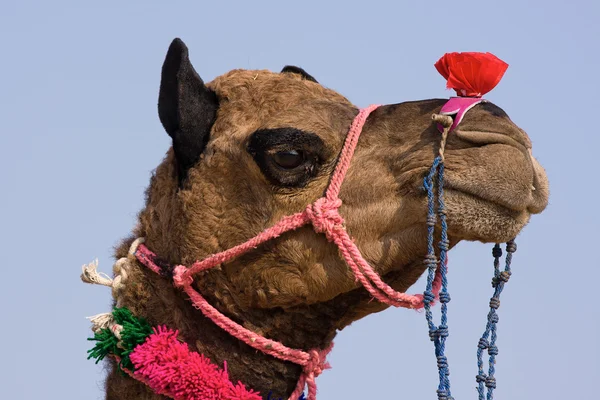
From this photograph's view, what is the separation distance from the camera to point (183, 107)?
5574 mm

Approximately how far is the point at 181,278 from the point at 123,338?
48 cm

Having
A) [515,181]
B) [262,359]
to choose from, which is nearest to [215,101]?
[262,359]

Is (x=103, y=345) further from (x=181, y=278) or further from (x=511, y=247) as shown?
(x=511, y=247)

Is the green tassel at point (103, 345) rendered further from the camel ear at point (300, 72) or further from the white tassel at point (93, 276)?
the camel ear at point (300, 72)

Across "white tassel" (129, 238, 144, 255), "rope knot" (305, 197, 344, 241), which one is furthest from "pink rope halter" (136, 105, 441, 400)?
"white tassel" (129, 238, 144, 255)

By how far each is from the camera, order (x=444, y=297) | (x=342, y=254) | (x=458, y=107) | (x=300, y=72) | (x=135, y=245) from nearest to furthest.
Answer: (x=444, y=297) < (x=458, y=107) < (x=342, y=254) < (x=135, y=245) < (x=300, y=72)

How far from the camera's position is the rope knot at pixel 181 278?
546 centimetres

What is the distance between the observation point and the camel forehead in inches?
213

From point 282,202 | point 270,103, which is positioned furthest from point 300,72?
point 282,202

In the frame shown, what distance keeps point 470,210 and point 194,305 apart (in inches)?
63.2

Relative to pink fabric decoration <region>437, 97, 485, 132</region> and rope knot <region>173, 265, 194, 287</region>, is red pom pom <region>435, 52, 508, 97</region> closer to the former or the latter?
pink fabric decoration <region>437, 97, 485, 132</region>

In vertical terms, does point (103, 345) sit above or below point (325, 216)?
below

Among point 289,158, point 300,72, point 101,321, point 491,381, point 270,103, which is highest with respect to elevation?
point 300,72

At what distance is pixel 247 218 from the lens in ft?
17.9
